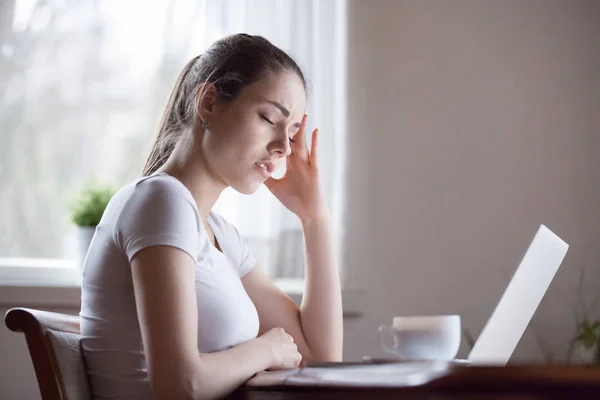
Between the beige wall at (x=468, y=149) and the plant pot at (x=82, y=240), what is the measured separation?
90cm

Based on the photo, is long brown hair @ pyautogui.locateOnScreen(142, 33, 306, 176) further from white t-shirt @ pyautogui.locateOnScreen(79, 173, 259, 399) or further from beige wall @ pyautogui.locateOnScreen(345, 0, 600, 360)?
beige wall @ pyautogui.locateOnScreen(345, 0, 600, 360)

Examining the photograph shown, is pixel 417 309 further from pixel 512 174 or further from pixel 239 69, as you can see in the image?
pixel 239 69

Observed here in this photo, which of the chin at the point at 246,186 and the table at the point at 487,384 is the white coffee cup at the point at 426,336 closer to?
the chin at the point at 246,186

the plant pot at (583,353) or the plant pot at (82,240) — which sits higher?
the plant pot at (82,240)

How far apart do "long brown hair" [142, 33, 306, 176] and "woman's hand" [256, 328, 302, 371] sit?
16.8 inches

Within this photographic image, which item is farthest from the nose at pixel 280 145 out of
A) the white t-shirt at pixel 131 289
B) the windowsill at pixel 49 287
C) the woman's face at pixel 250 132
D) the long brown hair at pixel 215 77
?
the windowsill at pixel 49 287

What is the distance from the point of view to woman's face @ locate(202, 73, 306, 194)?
4.36ft

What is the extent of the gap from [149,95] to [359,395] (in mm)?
2286

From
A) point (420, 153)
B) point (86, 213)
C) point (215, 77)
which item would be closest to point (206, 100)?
point (215, 77)

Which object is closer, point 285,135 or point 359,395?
point 359,395

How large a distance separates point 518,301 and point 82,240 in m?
1.63

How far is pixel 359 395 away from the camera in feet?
2.19

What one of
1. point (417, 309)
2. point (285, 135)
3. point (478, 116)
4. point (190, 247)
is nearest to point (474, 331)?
point (417, 309)

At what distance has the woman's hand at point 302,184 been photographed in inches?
65.1
